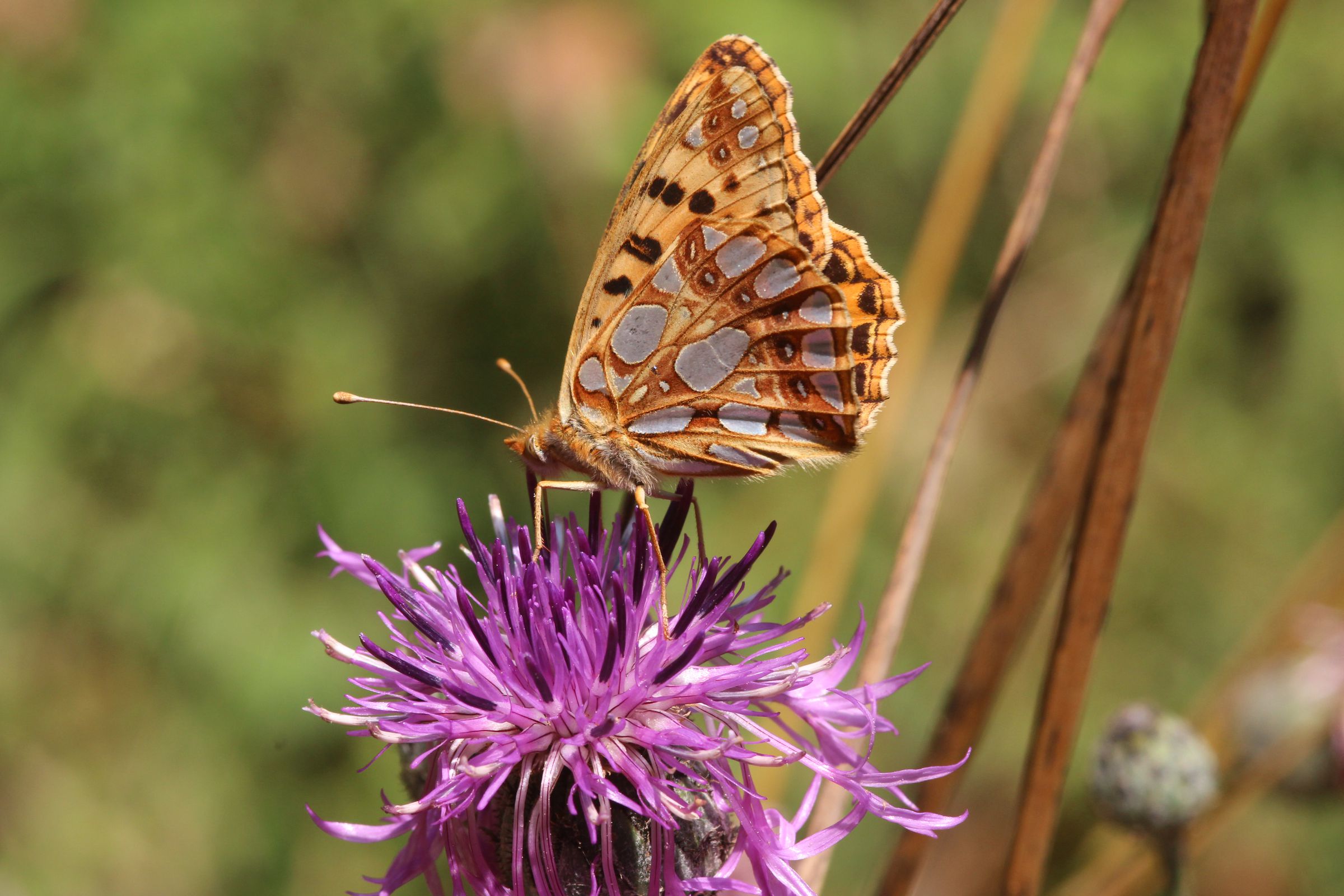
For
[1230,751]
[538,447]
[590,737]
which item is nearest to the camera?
[590,737]

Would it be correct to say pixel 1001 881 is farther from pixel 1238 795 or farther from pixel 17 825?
pixel 17 825

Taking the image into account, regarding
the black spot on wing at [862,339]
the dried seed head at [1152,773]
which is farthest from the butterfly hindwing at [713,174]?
the dried seed head at [1152,773]

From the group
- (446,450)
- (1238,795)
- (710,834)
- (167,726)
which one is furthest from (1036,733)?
(167,726)

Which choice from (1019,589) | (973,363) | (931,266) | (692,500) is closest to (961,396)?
(973,363)

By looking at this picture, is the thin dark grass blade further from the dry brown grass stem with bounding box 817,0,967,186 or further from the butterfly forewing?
the dry brown grass stem with bounding box 817,0,967,186

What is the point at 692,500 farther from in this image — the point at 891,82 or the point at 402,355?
the point at 402,355

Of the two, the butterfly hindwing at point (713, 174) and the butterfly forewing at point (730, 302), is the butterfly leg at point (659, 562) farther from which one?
the butterfly hindwing at point (713, 174)

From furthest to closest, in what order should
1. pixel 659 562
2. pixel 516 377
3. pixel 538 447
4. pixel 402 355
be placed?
1. pixel 402 355
2. pixel 538 447
3. pixel 516 377
4. pixel 659 562
